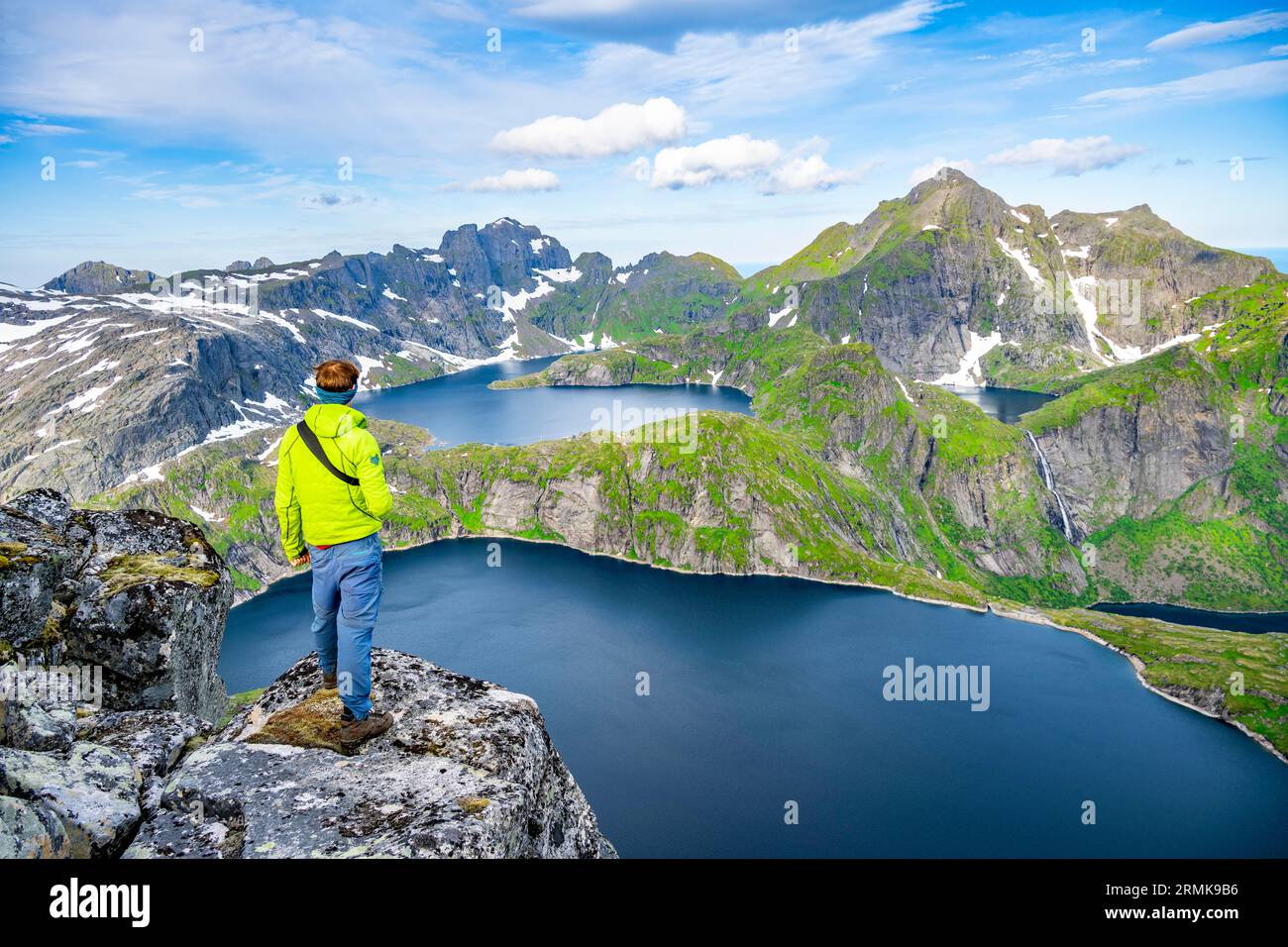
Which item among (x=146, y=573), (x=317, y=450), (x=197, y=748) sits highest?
(x=317, y=450)

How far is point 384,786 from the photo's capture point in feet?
35.7

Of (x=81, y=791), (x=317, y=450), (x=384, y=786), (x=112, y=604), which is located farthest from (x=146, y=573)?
(x=384, y=786)

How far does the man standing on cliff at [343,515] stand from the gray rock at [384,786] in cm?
83

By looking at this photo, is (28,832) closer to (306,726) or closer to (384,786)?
(306,726)

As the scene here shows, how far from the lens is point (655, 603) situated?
175 meters

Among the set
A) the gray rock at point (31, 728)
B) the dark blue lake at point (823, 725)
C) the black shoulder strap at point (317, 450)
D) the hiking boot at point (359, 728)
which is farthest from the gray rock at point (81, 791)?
the dark blue lake at point (823, 725)

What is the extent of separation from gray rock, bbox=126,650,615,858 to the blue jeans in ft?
2.92

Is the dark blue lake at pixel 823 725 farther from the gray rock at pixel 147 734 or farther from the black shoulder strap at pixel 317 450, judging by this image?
the black shoulder strap at pixel 317 450

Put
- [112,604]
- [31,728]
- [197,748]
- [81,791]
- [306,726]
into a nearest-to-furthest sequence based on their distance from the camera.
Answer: [81,791], [306,726], [31,728], [197,748], [112,604]

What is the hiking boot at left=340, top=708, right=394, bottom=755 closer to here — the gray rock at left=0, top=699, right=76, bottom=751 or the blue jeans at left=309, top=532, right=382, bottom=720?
the blue jeans at left=309, top=532, right=382, bottom=720
